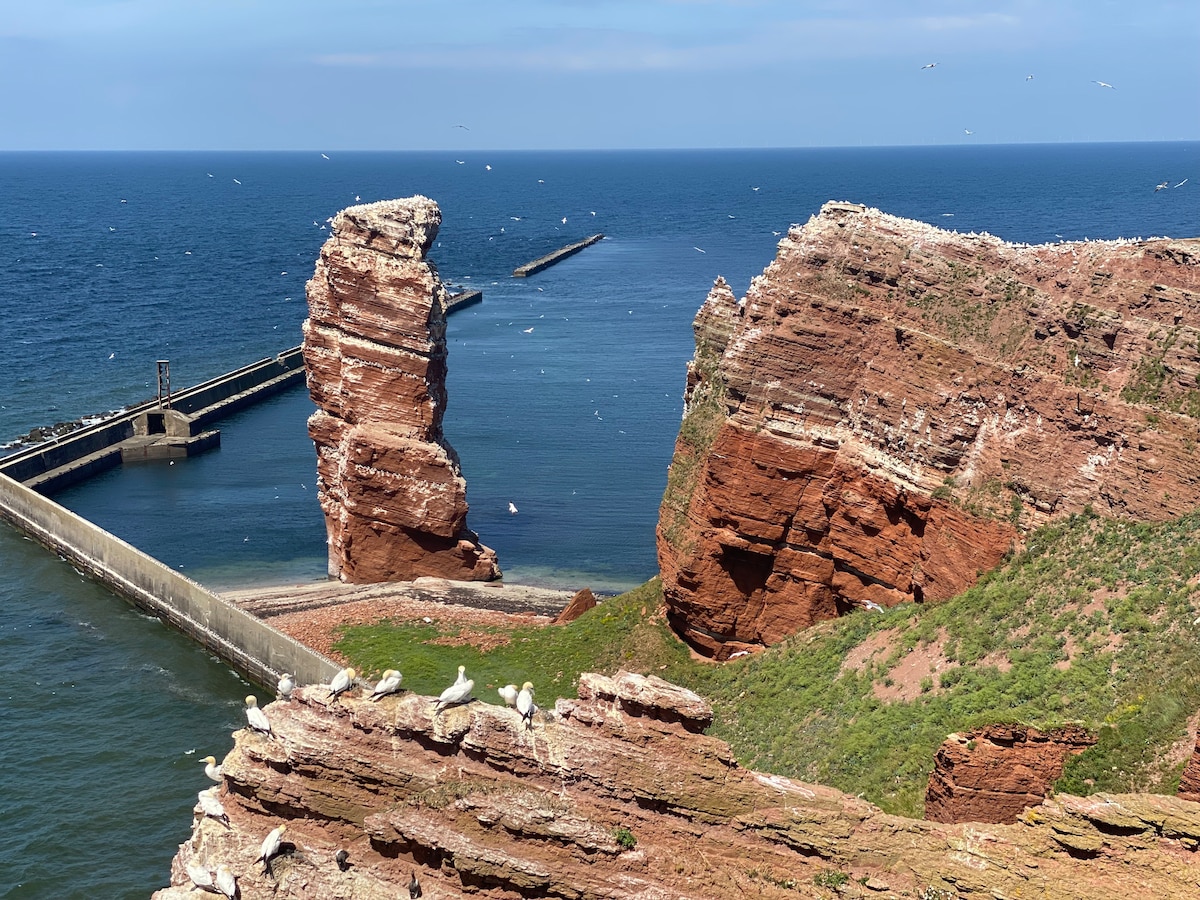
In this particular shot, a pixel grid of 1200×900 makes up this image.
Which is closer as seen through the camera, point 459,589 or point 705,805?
point 705,805

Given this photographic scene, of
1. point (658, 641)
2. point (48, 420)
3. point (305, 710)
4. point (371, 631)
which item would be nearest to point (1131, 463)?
point (658, 641)

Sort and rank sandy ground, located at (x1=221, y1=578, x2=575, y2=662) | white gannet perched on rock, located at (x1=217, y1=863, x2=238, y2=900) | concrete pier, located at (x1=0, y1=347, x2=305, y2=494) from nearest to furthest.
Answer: white gannet perched on rock, located at (x1=217, y1=863, x2=238, y2=900) < sandy ground, located at (x1=221, y1=578, x2=575, y2=662) < concrete pier, located at (x1=0, y1=347, x2=305, y2=494)

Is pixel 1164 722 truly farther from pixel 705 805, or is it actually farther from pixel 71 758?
pixel 71 758

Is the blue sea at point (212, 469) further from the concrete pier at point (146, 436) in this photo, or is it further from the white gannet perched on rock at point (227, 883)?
the white gannet perched on rock at point (227, 883)

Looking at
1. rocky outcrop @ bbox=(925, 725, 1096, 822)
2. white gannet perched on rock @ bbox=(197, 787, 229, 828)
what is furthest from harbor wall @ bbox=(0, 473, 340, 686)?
rocky outcrop @ bbox=(925, 725, 1096, 822)

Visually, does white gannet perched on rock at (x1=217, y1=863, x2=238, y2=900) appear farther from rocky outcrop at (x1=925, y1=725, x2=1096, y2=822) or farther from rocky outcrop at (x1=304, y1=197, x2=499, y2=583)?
rocky outcrop at (x1=304, y1=197, x2=499, y2=583)

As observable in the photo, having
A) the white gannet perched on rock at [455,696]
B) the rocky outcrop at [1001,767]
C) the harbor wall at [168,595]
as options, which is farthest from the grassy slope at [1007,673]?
the harbor wall at [168,595]
